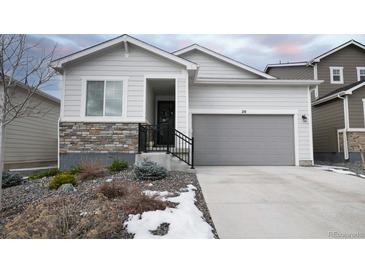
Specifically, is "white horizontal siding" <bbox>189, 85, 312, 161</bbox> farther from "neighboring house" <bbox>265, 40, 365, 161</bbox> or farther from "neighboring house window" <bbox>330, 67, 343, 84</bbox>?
"neighboring house window" <bbox>330, 67, 343, 84</bbox>

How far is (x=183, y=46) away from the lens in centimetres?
1171

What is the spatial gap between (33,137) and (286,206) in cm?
1102

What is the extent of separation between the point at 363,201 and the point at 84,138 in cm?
778

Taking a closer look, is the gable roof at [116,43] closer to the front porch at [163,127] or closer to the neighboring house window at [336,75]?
the front porch at [163,127]

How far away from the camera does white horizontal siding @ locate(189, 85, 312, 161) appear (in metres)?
9.70

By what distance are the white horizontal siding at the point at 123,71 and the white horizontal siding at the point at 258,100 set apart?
1.73 meters

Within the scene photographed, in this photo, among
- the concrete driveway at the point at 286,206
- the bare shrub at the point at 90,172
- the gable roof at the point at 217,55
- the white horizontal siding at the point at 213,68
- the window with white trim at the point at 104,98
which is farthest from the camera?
the white horizontal siding at the point at 213,68

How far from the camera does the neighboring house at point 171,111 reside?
7.95 meters

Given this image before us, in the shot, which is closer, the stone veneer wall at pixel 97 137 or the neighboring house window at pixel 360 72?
the stone veneer wall at pixel 97 137

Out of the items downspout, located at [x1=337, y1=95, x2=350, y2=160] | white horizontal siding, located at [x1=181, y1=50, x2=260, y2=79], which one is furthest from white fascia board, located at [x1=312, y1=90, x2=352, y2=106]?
white horizontal siding, located at [x1=181, y1=50, x2=260, y2=79]

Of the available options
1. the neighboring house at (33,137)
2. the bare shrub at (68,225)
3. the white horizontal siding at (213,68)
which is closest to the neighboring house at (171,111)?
the white horizontal siding at (213,68)

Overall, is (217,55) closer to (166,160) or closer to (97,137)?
(166,160)

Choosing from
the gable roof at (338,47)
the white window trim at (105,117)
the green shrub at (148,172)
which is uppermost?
the gable roof at (338,47)
